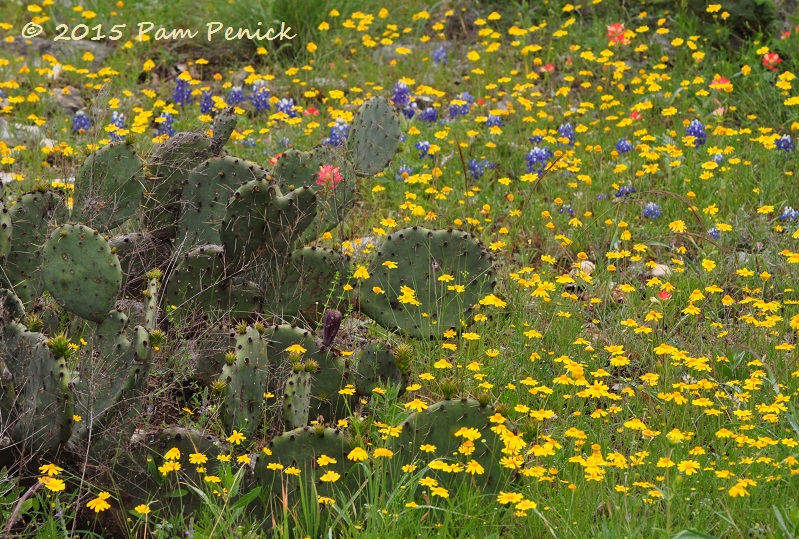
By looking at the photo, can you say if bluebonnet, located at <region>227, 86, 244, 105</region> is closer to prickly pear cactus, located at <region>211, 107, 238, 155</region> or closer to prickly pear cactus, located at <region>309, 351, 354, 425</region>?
prickly pear cactus, located at <region>211, 107, 238, 155</region>

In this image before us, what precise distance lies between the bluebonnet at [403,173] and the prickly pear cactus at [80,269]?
2386mm

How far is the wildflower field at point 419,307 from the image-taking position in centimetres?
284

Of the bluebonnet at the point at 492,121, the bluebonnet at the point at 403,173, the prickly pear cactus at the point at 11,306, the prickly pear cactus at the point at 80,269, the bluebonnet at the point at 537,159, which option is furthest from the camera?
the bluebonnet at the point at 492,121

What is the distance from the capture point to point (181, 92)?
6543 millimetres

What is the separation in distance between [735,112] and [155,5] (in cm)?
458

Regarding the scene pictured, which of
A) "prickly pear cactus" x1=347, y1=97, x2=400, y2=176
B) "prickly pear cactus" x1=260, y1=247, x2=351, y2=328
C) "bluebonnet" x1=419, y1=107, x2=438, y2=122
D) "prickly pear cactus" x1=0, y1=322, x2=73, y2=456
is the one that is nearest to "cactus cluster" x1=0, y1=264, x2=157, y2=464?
"prickly pear cactus" x1=0, y1=322, x2=73, y2=456

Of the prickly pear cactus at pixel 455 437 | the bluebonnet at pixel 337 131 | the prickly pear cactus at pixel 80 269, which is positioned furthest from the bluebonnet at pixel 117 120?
the prickly pear cactus at pixel 455 437

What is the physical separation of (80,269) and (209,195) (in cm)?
88

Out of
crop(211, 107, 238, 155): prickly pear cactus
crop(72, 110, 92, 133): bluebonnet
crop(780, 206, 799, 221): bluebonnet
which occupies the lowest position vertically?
crop(72, 110, 92, 133): bluebonnet

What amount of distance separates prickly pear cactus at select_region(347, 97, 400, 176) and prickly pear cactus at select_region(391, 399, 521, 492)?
1890mm

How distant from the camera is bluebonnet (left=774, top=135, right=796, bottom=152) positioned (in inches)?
215

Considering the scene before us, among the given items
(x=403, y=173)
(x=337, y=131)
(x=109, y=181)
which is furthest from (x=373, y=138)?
(x=109, y=181)

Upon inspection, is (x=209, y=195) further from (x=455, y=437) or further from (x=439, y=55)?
(x=439, y=55)

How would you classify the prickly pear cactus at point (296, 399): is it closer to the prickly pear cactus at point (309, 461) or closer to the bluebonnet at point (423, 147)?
the prickly pear cactus at point (309, 461)
